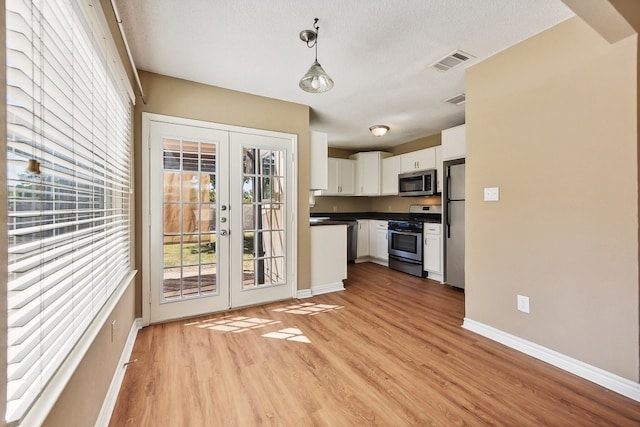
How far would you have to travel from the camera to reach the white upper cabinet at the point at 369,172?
234 inches

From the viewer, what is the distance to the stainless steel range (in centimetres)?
473

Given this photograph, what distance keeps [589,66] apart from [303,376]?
2891 mm

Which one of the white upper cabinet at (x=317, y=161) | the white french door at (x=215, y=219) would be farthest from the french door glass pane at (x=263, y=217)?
the white upper cabinet at (x=317, y=161)

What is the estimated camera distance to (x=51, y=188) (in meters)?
1.01

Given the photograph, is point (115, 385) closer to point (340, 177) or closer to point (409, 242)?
point (409, 242)

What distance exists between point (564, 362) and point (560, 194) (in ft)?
3.99

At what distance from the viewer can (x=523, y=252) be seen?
7.54 feet

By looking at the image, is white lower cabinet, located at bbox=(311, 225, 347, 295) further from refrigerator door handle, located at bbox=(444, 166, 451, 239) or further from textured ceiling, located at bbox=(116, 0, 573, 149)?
textured ceiling, located at bbox=(116, 0, 573, 149)

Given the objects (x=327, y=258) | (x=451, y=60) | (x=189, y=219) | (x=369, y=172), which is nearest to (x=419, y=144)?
(x=369, y=172)

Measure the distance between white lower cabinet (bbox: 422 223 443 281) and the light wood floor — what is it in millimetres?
1578

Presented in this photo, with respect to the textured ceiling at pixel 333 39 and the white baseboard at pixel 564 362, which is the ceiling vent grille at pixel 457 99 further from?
the white baseboard at pixel 564 362

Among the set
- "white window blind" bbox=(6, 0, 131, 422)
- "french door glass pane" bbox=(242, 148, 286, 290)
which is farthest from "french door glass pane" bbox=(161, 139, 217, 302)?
"white window blind" bbox=(6, 0, 131, 422)

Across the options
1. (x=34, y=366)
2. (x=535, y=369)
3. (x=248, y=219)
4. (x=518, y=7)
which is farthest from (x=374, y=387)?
(x=518, y=7)

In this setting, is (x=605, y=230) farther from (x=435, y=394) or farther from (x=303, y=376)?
(x=303, y=376)
